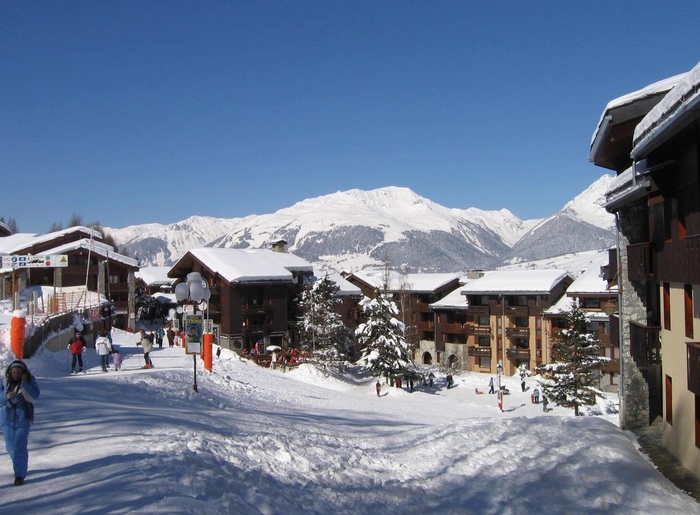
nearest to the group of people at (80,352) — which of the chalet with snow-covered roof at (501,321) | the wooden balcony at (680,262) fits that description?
the wooden balcony at (680,262)

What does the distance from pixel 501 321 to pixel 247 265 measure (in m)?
26.2

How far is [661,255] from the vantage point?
15.1 m

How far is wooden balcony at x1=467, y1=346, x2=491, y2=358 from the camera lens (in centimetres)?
5934

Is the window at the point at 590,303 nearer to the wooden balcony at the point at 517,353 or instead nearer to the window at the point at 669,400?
the wooden balcony at the point at 517,353

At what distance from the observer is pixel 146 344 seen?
25.4 meters

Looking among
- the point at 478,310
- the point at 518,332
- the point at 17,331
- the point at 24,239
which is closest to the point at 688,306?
the point at 17,331

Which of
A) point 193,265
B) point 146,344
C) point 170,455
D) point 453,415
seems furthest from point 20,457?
point 193,265

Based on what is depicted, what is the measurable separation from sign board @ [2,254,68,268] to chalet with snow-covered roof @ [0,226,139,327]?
25.1 m


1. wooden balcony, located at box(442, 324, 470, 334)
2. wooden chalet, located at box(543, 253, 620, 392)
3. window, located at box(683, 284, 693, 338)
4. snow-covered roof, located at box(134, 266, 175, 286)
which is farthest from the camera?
snow-covered roof, located at box(134, 266, 175, 286)

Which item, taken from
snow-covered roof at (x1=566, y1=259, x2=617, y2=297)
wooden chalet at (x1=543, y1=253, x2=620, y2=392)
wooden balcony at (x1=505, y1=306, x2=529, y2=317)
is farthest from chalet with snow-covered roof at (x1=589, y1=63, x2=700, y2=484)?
wooden balcony at (x1=505, y1=306, x2=529, y2=317)

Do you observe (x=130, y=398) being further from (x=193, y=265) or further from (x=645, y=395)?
(x=193, y=265)

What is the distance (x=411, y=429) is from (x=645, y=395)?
25.2 ft

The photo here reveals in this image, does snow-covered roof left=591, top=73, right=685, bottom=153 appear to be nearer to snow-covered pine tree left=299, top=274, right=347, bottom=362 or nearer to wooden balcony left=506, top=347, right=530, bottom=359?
snow-covered pine tree left=299, top=274, right=347, bottom=362

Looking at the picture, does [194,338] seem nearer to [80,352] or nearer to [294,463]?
[80,352]
